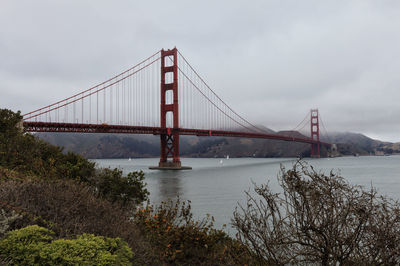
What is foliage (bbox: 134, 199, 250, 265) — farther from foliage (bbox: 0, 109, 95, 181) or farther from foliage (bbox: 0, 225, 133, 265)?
foliage (bbox: 0, 109, 95, 181)

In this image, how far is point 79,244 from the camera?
15.9 feet

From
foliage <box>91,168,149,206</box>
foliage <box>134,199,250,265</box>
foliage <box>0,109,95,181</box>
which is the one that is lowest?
foliage <box>134,199,250,265</box>

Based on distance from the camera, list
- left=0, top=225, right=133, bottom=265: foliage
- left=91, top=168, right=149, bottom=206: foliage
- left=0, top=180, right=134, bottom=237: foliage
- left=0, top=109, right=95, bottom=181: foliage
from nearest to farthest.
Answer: left=0, top=225, right=133, bottom=265: foliage → left=0, top=180, right=134, bottom=237: foliage → left=0, top=109, right=95, bottom=181: foliage → left=91, top=168, right=149, bottom=206: foliage

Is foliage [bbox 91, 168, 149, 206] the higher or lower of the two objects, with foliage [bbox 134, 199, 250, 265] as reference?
higher

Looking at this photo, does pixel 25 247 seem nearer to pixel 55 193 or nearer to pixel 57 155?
pixel 55 193

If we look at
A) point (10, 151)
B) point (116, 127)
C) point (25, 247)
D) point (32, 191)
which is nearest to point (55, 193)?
point (32, 191)

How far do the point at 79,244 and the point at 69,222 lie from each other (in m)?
1.35

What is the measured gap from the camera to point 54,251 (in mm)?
4754

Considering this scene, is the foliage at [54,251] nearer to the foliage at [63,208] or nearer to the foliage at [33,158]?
the foliage at [63,208]

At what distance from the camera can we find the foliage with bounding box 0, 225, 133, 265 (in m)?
4.65

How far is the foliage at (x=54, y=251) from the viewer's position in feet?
15.3

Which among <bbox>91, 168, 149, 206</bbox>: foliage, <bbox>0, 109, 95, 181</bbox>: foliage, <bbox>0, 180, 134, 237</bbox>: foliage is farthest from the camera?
<bbox>91, 168, 149, 206</bbox>: foliage

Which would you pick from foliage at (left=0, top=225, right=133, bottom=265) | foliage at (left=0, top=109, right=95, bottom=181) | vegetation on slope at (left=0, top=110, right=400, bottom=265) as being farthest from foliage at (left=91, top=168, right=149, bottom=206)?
foliage at (left=0, top=225, right=133, bottom=265)

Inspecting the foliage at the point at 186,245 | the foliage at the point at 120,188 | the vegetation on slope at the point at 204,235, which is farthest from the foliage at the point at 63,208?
the foliage at the point at 120,188
